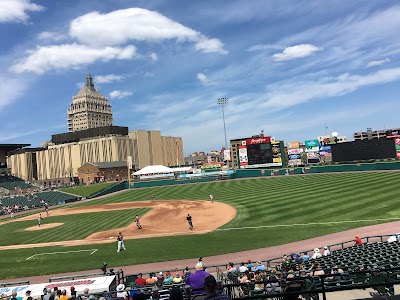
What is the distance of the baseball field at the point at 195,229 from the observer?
22703 millimetres

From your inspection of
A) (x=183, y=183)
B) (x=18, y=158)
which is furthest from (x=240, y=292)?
(x=18, y=158)

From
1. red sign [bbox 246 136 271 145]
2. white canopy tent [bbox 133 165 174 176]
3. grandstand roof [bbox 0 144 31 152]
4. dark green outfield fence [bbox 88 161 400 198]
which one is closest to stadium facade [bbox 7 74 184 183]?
white canopy tent [bbox 133 165 174 176]

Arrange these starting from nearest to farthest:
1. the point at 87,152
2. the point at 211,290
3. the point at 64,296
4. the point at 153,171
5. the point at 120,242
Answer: the point at 211,290, the point at 64,296, the point at 120,242, the point at 153,171, the point at 87,152

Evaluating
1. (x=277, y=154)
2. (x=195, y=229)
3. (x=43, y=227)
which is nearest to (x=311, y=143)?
(x=277, y=154)

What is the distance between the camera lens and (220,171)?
8100 cm

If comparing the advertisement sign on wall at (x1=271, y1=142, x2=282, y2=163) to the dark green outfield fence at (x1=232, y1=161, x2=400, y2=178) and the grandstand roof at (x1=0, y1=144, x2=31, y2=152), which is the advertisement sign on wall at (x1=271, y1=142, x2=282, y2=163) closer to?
the dark green outfield fence at (x1=232, y1=161, x2=400, y2=178)

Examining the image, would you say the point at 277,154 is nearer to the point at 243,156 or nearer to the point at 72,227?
the point at 243,156

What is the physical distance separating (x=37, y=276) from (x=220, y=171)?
62.5 meters

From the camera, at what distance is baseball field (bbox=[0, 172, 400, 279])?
22.7 metres

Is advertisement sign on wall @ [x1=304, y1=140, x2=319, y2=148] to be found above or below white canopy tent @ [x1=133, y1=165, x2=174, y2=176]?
above

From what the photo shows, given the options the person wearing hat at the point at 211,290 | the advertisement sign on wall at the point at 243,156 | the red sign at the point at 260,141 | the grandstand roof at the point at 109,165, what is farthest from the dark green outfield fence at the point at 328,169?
the person wearing hat at the point at 211,290

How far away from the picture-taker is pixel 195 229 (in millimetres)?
29672

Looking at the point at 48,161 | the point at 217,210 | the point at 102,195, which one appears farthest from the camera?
the point at 48,161

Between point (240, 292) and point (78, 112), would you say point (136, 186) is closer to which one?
point (240, 292)
